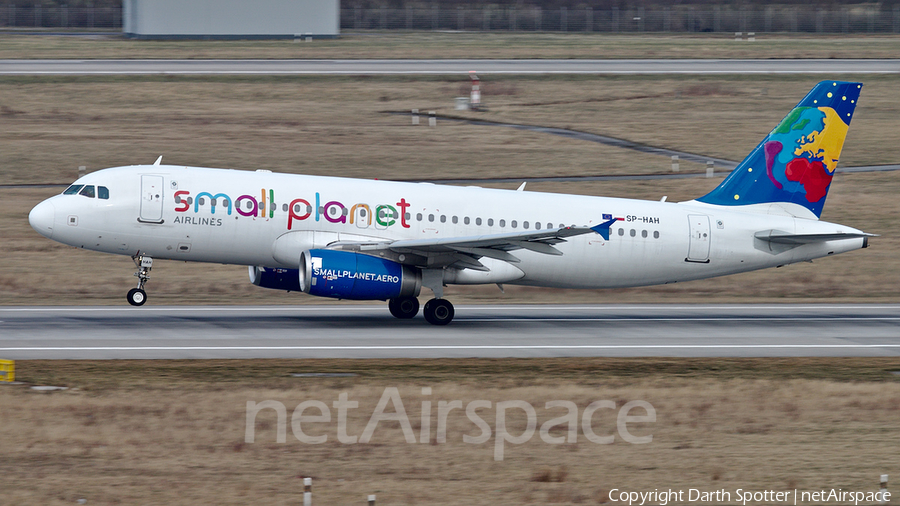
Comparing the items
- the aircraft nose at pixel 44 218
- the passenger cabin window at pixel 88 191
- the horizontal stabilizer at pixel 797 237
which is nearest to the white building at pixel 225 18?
the passenger cabin window at pixel 88 191

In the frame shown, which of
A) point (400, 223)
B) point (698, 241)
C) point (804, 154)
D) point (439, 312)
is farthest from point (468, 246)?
point (804, 154)

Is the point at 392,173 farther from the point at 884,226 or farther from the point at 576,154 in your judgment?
the point at 884,226

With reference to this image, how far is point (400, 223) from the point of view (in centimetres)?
3109

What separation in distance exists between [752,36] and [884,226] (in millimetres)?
61794

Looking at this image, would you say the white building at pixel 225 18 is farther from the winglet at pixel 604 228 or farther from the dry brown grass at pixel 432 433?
the dry brown grass at pixel 432 433

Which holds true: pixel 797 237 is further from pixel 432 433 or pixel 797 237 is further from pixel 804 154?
pixel 432 433

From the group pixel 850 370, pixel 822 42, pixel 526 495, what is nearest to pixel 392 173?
pixel 850 370

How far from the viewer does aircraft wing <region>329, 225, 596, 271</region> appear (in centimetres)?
2908

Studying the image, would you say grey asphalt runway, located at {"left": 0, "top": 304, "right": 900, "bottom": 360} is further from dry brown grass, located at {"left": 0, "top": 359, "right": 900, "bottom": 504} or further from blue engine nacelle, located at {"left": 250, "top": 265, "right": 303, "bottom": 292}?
dry brown grass, located at {"left": 0, "top": 359, "right": 900, "bottom": 504}

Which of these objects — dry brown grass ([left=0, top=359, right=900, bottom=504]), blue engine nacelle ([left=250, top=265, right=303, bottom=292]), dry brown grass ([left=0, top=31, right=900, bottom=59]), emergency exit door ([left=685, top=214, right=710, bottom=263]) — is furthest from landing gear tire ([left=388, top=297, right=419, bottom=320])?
dry brown grass ([left=0, top=31, right=900, bottom=59])

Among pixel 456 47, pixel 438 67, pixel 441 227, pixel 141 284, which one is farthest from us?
pixel 456 47

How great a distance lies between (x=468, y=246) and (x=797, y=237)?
10.7m

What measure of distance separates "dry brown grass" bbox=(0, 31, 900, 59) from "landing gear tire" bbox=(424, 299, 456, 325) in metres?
54.2

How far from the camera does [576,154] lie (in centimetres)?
5662
